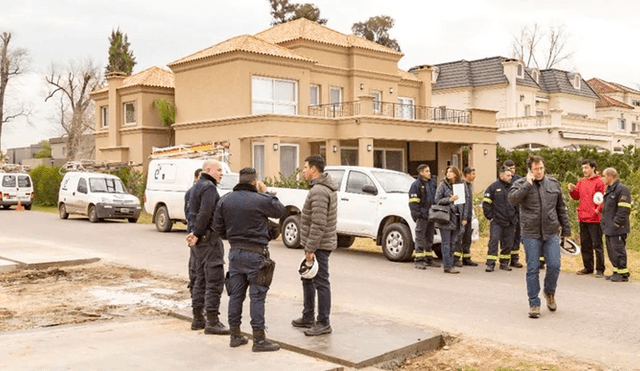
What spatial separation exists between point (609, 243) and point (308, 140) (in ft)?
70.8

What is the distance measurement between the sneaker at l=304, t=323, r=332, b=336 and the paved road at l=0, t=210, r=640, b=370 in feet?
4.78

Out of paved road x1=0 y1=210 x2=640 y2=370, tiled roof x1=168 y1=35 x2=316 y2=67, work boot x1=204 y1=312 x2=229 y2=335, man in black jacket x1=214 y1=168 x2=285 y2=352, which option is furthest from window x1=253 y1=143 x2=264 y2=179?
man in black jacket x1=214 y1=168 x2=285 y2=352

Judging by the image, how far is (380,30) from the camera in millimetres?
71500

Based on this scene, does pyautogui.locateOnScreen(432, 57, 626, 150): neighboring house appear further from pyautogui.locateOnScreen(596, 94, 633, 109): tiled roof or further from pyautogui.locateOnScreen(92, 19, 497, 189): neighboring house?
pyautogui.locateOnScreen(92, 19, 497, 189): neighboring house

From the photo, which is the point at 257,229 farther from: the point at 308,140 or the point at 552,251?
the point at 308,140

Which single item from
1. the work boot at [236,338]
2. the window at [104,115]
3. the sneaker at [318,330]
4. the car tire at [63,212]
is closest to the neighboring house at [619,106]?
the window at [104,115]

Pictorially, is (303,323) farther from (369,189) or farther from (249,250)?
(369,189)

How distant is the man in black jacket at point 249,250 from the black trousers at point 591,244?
7.44m

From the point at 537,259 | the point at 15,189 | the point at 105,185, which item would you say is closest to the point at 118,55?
the point at 15,189

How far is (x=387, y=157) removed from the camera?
36.8m

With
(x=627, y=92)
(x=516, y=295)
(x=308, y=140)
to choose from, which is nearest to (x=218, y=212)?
(x=516, y=295)

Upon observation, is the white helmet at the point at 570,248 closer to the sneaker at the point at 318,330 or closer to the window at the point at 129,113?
the sneaker at the point at 318,330

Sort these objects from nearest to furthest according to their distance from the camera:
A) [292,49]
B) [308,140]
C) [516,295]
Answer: [516,295] → [308,140] → [292,49]

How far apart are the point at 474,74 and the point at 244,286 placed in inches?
1968
